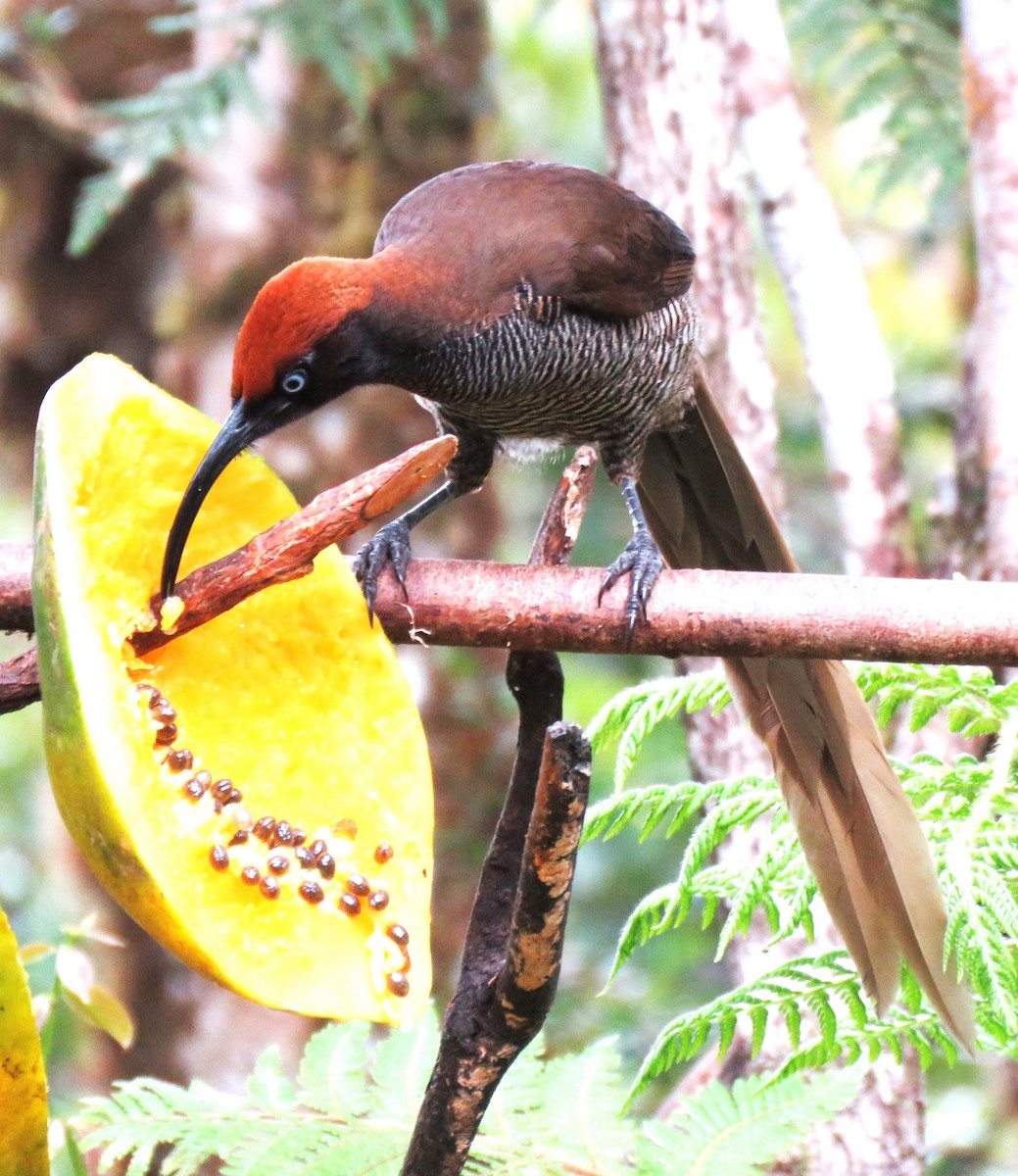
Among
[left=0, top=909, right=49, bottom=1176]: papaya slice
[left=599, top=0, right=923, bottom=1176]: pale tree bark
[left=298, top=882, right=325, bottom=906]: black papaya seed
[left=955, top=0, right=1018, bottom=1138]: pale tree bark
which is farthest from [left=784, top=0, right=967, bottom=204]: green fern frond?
[left=0, top=909, right=49, bottom=1176]: papaya slice

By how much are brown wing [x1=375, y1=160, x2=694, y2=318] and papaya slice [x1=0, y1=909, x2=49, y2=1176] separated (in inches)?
58.0

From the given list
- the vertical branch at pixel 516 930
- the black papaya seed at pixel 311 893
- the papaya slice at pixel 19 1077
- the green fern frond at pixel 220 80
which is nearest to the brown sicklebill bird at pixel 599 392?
the vertical branch at pixel 516 930

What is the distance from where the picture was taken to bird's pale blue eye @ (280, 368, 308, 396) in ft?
6.03

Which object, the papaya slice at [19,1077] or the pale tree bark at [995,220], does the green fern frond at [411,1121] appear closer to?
the papaya slice at [19,1077]

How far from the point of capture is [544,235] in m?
2.34

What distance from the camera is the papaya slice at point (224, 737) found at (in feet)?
3.64

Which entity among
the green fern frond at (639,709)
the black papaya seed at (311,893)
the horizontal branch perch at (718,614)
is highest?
the horizontal branch perch at (718,614)

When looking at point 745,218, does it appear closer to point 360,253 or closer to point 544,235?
point 544,235

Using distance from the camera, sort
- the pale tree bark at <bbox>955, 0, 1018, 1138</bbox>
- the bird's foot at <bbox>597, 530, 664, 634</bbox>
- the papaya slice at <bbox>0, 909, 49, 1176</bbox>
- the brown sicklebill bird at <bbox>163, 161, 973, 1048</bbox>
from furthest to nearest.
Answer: the pale tree bark at <bbox>955, 0, 1018, 1138</bbox> → the brown sicklebill bird at <bbox>163, 161, 973, 1048</bbox> → the bird's foot at <bbox>597, 530, 664, 634</bbox> → the papaya slice at <bbox>0, 909, 49, 1176</bbox>

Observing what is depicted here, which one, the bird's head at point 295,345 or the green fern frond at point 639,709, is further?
the bird's head at point 295,345

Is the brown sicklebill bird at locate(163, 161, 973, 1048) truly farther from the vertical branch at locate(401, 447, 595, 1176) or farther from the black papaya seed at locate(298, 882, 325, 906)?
the black papaya seed at locate(298, 882, 325, 906)

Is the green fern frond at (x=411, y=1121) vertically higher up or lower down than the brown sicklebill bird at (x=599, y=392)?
lower down

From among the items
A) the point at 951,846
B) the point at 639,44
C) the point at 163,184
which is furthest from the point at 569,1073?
the point at 163,184

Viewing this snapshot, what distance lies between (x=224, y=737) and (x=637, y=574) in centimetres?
58
